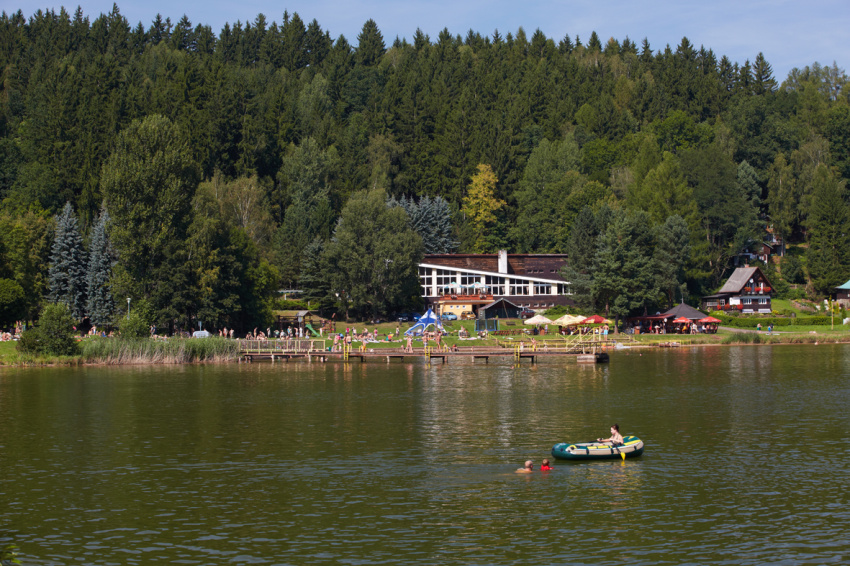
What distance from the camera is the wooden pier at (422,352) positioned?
7369 cm

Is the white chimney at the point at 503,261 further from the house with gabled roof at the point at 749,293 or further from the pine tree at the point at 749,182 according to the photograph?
the pine tree at the point at 749,182

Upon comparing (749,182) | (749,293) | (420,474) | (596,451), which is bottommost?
(420,474)

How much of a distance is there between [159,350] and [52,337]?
8.15 meters

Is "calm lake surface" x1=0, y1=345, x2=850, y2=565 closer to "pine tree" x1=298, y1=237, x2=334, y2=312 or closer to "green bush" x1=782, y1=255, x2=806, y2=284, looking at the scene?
"pine tree" x1=298, y1=237, x2=334, y2=312

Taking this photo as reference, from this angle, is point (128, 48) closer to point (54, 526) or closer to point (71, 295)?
point (71, 295)

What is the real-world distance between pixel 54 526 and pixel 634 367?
51.1 meters

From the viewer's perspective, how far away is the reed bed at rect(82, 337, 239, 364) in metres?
70.6

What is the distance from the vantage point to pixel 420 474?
107 feet

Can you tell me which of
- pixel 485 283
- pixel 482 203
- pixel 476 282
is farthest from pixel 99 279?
pixel 482 203

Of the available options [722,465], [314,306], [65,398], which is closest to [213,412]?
[65,398]

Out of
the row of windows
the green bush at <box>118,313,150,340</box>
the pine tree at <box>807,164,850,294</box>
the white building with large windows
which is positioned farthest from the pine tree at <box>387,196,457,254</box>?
the green bush at <box>118,313,150,340</box>

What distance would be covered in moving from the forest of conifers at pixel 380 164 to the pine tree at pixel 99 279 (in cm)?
214

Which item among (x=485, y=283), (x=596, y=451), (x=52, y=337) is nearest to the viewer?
(x=596, y=451)

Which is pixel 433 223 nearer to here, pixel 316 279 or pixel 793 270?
pixel 316 279
